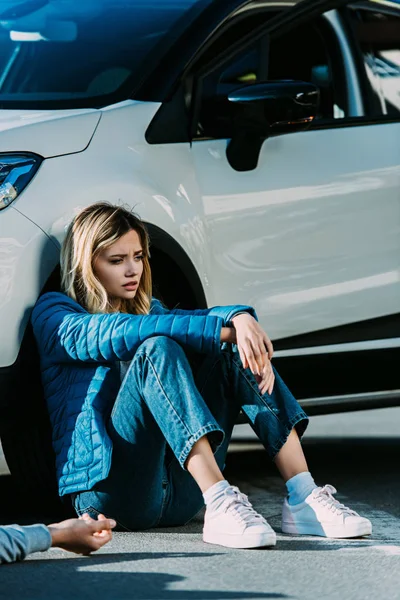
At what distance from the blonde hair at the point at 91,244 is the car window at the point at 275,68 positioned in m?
0.66

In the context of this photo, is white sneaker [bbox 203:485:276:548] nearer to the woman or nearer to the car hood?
the woman

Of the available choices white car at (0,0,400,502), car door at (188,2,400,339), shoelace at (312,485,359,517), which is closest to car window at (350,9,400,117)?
white car at (0,0,400,502)

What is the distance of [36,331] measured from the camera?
4.51 meters

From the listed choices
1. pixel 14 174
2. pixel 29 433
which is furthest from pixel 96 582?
pixel 14 174

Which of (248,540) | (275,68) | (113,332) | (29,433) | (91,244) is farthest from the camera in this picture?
(275,68)

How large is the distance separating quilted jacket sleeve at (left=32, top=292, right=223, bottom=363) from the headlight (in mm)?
367

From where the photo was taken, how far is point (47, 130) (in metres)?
4.65

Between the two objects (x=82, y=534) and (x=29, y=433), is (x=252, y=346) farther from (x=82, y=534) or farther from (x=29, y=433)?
(x=29, y=433)

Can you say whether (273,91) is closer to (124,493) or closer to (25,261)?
(25,261)

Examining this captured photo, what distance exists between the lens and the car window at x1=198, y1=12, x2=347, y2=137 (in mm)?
5258

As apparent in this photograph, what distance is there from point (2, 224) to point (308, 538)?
1.31 m

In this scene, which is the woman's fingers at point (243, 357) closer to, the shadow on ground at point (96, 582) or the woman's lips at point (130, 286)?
the woman's lips at point (130, 286)

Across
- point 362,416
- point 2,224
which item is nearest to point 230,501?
point 2,224

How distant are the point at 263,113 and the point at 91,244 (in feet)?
2.96
